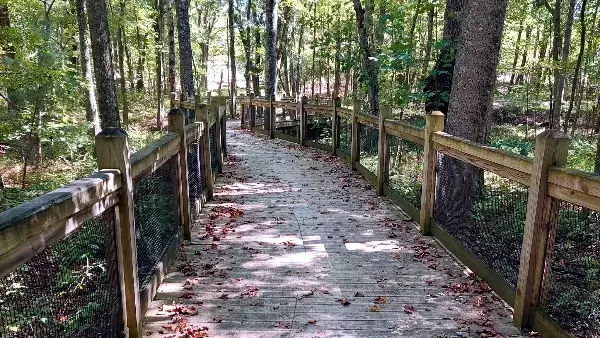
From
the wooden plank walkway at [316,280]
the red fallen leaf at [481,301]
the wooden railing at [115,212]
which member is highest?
the wooden railing at [115,212]

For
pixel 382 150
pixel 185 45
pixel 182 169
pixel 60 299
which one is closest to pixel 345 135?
pixel 382 150

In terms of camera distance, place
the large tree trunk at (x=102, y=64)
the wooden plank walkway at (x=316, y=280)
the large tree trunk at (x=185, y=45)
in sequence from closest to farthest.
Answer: the wooden plank walkway at (x=316, y=280)
the large tree trunk at (x=102, y=64)
the large tree trunk at (x=185, y=45)

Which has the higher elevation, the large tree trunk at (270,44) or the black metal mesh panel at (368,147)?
the large tree trunk at (270,44)

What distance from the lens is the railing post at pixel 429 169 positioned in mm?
5465

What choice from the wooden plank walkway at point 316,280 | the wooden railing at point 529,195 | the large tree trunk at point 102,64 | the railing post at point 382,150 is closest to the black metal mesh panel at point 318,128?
the railing post at point 382,150

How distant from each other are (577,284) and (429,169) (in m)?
2.26

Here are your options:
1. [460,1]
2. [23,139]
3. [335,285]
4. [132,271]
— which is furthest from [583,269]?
[23,139]

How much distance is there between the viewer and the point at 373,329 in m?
3.46

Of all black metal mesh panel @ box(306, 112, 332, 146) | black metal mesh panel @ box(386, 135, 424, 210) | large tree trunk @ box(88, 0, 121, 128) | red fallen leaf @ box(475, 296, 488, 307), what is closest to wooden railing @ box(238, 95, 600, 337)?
red fallen leaf @ box(475, 296, 488, 307)

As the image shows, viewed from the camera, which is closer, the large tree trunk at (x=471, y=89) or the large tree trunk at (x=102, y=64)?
the large tree trunk at (x=471, y=89)

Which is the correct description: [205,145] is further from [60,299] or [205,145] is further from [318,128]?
[318,128]

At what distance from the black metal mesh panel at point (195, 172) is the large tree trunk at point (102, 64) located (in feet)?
5.73

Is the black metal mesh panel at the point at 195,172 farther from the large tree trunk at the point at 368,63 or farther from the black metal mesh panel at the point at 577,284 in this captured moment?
the large tree trunk at the point at 368,63

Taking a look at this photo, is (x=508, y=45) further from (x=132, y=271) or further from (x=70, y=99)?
(x=132, y=271)
